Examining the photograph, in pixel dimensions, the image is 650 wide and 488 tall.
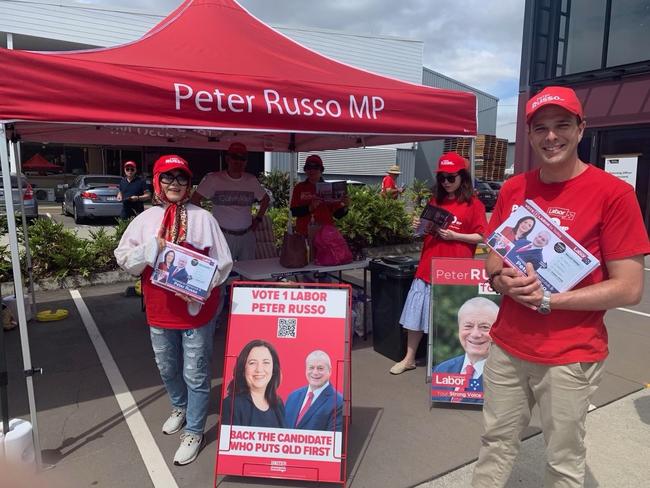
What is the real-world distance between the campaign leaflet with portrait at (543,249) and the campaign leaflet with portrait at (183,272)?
1.56 meters

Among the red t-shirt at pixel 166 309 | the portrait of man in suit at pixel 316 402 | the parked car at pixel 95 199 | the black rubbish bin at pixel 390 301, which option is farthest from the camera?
the parked car at pixel 95 199

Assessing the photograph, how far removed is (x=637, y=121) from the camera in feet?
35.4

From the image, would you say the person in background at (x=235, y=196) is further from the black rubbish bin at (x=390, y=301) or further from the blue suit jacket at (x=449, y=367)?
the blue suit jacket at (x=449, y=367)

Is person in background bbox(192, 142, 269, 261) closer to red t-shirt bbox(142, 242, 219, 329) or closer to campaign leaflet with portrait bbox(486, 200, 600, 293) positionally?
red t-shirt bbox(142, 242, 219, 329)

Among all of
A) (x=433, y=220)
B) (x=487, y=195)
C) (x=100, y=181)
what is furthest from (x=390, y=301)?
(x=487, y=195)

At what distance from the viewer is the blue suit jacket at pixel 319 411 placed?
2.68 meters

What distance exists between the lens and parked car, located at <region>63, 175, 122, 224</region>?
13672 millimetres

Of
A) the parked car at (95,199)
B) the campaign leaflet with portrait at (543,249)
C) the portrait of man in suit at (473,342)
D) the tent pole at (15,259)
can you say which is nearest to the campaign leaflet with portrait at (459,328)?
the portrait of man in suit at (473,342)

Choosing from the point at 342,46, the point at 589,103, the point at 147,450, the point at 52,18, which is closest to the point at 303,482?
the point at 147,450

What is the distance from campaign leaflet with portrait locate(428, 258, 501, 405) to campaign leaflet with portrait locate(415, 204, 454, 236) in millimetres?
259

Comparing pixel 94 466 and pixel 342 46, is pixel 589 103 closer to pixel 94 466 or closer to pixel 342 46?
pixel 342 46

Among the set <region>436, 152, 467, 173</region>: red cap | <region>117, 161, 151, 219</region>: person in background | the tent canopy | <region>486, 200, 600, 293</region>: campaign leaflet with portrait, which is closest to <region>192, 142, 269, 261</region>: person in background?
the tent canopy

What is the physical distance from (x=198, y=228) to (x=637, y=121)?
1147 cm

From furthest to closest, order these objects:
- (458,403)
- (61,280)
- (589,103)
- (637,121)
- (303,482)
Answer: (589,103), (637,121), (61,280), (458,403), (303,482)
